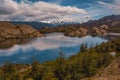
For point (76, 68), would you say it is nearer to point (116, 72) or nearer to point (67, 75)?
point (67, 75)

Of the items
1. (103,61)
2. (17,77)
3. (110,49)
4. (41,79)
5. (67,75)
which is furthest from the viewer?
(110,49)

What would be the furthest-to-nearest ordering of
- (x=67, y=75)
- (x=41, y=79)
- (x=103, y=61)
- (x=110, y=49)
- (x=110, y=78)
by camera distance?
(x=110, y=49) < (x=103, y=61) < (x=67, y=75) < (x=41, y=79) < (x=110, y=78)

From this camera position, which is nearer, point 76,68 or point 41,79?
point 41,79

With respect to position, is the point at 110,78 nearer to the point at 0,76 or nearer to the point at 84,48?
the point at 0,76

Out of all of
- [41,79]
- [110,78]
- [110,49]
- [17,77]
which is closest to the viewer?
[110,78]

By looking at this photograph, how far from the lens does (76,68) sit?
255 ft

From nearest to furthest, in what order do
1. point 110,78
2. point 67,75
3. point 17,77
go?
point 110,78 < point 17,77 < point 67,75

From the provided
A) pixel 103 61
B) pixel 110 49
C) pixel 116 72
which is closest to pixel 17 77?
pixel 116 72

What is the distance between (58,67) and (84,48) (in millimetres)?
81358

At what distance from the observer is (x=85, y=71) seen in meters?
77.4

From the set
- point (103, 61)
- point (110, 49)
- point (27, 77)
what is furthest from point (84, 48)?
point (27, 77)

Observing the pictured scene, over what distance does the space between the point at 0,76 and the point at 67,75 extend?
66.8ft

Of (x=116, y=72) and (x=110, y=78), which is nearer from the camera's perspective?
(x=110, y=78)

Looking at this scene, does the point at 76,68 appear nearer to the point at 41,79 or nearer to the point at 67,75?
the point at 67,75
